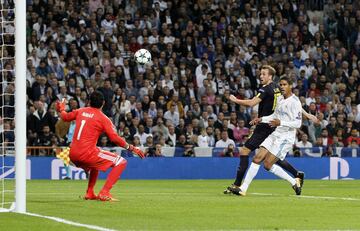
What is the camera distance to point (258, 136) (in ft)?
62.2

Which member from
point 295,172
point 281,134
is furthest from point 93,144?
point 295,172

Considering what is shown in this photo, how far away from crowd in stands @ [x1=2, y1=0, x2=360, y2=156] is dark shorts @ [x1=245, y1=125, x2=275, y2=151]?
10.4 metres

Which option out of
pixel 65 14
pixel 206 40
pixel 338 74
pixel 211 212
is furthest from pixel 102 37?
pixel 211 212

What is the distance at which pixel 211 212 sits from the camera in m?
13.9

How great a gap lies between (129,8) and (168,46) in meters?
2.22

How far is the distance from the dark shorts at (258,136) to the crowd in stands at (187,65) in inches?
410

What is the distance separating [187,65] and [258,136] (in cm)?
1427

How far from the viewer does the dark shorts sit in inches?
744

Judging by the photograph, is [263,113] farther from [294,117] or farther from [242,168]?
[242,168]

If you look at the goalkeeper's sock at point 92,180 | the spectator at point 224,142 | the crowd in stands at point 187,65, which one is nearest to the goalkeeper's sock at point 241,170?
the goalkeeper's sock at point 92,180

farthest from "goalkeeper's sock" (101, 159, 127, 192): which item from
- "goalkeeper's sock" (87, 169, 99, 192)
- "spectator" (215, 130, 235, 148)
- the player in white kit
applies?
"spectator" (215, 130, 235, 148)

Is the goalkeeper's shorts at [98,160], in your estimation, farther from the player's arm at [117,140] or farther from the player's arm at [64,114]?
the player's arm at [64,114]

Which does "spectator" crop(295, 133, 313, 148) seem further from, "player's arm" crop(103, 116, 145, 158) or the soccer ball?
"player's arm" crop(103, 116, 145, 158)

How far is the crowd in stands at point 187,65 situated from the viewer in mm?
30172
